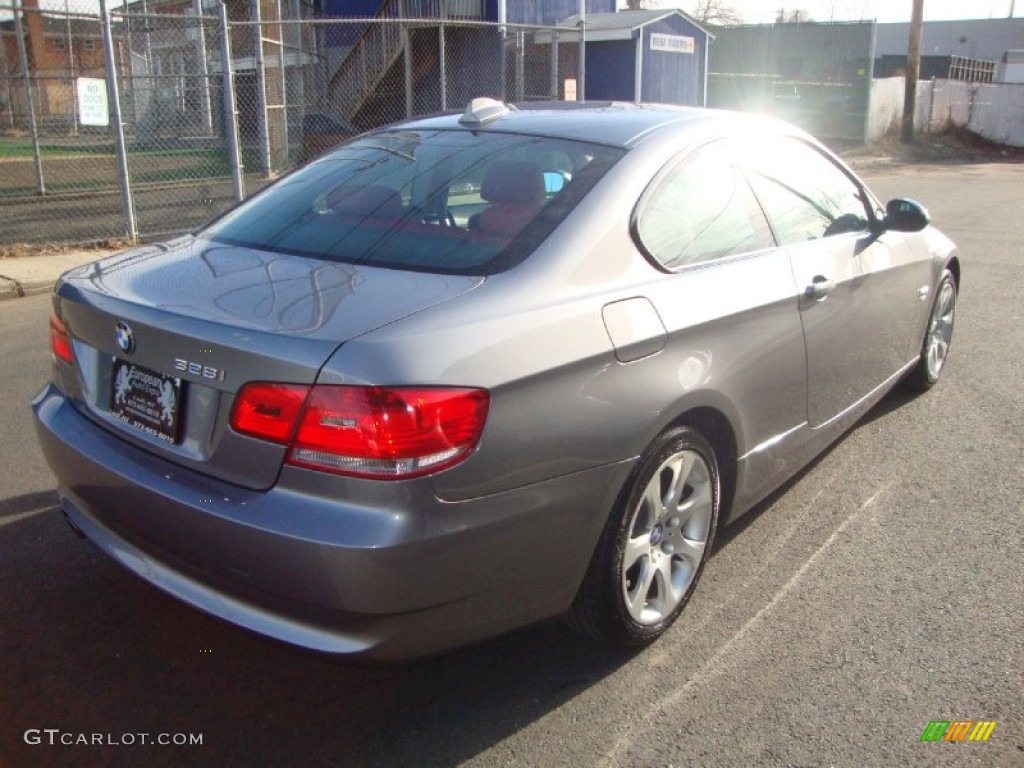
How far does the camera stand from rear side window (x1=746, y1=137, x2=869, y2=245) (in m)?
3.82

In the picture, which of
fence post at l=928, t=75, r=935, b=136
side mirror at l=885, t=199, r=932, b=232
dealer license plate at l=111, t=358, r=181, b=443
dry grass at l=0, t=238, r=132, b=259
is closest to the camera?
dealer license plate at l=111, t=358, r=181, b=443

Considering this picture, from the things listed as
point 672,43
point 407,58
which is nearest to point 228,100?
point 407,58

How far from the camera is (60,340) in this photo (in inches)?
123

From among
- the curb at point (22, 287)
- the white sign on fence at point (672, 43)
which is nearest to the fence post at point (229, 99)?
the curb at point (22, 287)

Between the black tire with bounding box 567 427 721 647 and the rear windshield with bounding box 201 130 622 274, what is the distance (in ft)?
2.54

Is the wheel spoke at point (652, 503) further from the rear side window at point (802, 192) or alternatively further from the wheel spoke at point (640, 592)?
the rear side window at point (802, 192)

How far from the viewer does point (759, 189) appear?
3.77 m

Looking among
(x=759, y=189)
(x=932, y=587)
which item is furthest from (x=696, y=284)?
(x=932, y=587)

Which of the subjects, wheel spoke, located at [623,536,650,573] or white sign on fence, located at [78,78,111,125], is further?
white sign on fence, located at [78,78,111,125]

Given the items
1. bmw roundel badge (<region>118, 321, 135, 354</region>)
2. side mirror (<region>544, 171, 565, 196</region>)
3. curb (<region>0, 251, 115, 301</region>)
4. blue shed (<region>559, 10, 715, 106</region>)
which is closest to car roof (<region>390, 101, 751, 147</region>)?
side mirror (<region>544, 171, 565, 196</region>)

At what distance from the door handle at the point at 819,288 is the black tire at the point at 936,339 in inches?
67.0

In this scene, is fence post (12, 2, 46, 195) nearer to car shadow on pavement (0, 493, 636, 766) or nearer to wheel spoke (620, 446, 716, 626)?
car shadow on pavement (0, 493, 636, 766)

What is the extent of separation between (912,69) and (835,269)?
2715 centimetres

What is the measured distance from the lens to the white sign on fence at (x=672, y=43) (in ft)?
64.0
